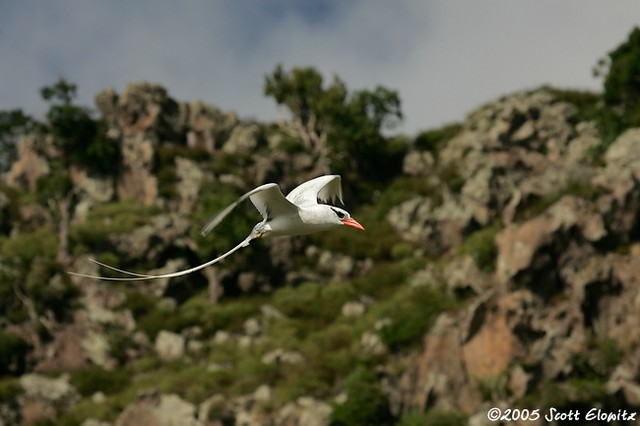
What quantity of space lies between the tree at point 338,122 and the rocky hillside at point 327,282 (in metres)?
1.63

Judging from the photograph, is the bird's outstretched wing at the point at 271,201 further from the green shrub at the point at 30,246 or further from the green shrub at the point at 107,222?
the green shrub at the point at 107,222

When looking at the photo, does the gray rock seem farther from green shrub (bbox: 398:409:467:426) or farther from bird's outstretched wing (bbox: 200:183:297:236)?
bird's outstretched wing (bbox: 200:183:297:236)

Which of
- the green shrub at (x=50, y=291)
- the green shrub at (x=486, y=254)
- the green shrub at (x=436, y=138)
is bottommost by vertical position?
the green shrub at (x=486, y=254)

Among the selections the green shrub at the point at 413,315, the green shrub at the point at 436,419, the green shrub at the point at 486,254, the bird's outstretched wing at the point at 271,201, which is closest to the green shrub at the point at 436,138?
the green shrub at the point at 486,254

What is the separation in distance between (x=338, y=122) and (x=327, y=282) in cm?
1846

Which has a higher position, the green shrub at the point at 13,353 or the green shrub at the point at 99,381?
the green shrub at the point at 13,353

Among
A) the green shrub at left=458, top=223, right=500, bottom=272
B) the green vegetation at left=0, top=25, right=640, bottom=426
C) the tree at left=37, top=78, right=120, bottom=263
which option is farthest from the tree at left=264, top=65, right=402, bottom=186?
the green shrub at left=458, top=223, right=500, bottom=272

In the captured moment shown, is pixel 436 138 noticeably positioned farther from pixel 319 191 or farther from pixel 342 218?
pixel 342 218

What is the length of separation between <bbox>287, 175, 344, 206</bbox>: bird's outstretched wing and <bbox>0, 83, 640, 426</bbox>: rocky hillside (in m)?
14.2

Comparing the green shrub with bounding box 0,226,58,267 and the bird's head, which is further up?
the green shrub with bounding box 0,226,58,267

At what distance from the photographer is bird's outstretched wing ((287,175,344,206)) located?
51.8ft

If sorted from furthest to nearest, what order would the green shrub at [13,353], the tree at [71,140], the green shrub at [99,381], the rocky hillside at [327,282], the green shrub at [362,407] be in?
the tree at [71,140]
the green shrub at [13,353]
the green shrub at [99,381]
the rocky hillside at [327,282]
the green shrub at [362,407]

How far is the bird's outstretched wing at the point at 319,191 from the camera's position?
622 inches

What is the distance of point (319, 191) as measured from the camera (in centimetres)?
1683
